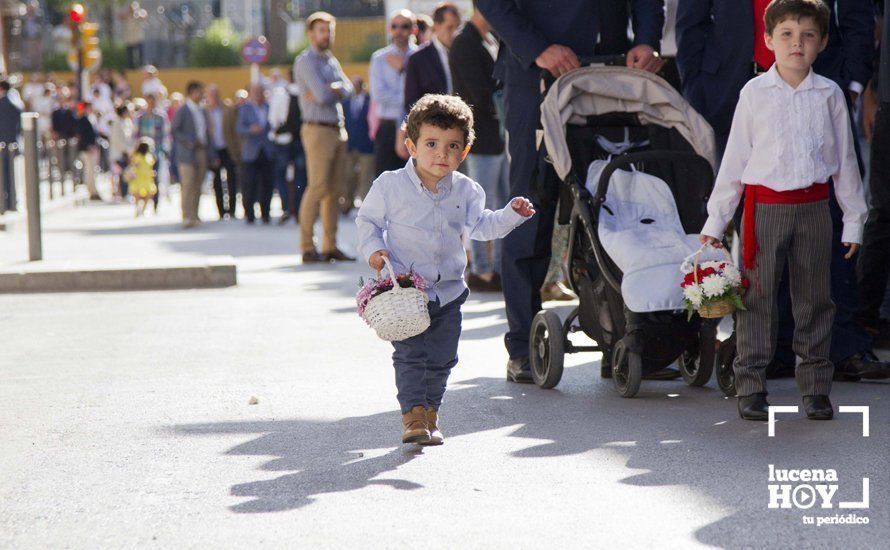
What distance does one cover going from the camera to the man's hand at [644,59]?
7.51 metres

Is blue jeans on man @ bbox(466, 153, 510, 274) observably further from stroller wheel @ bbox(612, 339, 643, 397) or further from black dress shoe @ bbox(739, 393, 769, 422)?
black dress shoe @ bbox(739, 393, 769, 422)

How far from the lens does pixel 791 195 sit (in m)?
6.24

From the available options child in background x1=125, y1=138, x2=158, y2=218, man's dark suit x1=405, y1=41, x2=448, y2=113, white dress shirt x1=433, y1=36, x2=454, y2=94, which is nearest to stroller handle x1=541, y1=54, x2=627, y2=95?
man's dark suit x1=405, y1=41, x2=448, y2=113

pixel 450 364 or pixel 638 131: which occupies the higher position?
pixel 638 131

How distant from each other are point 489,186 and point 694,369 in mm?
4970

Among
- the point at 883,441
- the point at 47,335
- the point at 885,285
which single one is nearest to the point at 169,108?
the point at 47,335

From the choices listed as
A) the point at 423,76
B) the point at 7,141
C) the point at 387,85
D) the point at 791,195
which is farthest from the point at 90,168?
the point at 791,195

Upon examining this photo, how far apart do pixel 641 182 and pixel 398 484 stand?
2363 millimetres

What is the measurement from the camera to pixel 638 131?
302 inches

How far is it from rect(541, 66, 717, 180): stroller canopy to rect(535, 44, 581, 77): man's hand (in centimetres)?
6

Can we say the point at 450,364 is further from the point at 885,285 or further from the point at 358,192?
the point at 358,192

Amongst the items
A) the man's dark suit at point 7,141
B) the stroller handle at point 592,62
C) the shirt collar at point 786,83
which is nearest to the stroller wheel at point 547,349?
the stroller handle at point 592,62

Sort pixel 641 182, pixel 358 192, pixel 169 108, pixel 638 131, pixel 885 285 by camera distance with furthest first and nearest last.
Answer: pixel 169 108
pixel 358 192
pixel 885 285
pixel 638 131
pixel 641 182

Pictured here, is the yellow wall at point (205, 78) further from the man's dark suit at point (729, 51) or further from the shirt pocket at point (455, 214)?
the shirt pocket at point (455, 214)
